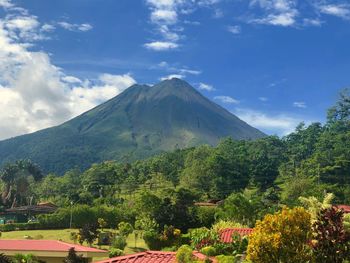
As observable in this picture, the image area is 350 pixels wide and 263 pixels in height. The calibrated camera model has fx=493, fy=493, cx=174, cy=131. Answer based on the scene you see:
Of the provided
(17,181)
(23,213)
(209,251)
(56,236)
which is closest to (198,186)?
(23,213)

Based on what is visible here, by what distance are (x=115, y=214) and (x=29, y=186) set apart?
125 ft

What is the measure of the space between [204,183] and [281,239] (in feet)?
216

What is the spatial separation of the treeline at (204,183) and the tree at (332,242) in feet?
113

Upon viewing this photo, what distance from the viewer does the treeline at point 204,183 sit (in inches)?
2048

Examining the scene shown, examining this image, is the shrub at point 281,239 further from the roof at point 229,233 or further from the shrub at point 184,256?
the roof at point 229,233

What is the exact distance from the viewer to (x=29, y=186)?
89000 millimetres

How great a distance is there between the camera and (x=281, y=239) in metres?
15.4

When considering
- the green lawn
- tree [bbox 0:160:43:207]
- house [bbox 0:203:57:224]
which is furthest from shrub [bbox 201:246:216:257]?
tree [bbox 0:160:43:207]

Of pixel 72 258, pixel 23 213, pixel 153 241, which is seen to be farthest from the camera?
pixel 23 213

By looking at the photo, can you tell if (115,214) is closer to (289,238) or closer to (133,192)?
(133,192)

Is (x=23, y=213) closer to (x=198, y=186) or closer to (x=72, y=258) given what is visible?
(x=198, y=186)

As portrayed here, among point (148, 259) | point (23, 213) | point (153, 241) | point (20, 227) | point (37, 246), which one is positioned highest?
point (23, 213)

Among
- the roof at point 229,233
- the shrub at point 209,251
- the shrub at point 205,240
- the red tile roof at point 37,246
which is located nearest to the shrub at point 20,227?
the shrub at point 205,240

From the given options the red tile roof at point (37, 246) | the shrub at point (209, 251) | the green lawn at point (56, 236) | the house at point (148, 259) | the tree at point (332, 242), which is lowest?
the green lawn at point (56, 236)
